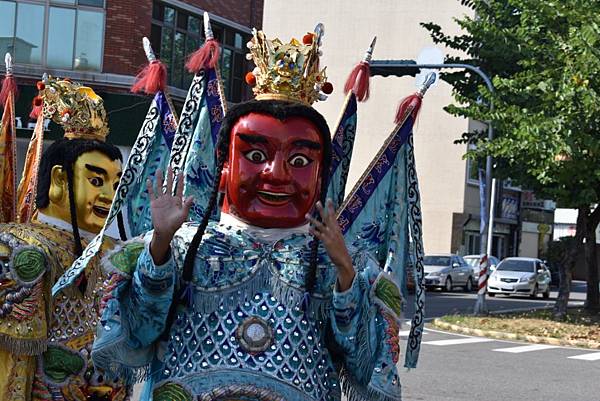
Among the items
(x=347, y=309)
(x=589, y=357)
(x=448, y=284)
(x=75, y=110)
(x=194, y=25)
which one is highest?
(x=194, y=25)

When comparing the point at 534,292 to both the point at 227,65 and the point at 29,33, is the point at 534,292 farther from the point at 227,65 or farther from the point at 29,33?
the point at 29,33

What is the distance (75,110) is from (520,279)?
82.2 ft

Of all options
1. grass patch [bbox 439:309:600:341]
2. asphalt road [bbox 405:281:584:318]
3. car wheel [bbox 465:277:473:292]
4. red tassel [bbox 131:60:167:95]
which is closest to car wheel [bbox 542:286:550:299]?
asphalt road [bbox 405:281:584:318]

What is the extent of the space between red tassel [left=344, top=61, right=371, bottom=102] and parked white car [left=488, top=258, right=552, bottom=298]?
25.8m

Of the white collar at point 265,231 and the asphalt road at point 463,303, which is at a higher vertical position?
the white collar at point 265,231

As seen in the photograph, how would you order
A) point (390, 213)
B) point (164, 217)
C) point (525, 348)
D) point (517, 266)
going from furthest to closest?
point (517, 266) < point (525, 348) < point (390, 213) < point (164, 217)

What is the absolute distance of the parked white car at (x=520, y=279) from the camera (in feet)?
93.6

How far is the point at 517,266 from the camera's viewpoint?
29453 mm

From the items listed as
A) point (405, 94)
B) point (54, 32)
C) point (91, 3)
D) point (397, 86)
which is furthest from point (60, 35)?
point (405, 94)

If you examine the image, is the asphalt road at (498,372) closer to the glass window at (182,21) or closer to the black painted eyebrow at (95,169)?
the black painted eyebrow at (95,169)

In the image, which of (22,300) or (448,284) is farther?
(448,284)

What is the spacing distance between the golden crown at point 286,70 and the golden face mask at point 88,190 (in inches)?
61.2

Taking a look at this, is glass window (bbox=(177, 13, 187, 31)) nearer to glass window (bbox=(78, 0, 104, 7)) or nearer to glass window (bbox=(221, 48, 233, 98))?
glass window (bbox=(221, 48, 233, 98))

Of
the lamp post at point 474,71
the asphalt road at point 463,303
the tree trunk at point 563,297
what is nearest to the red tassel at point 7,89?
the lamp post at point 474,71
